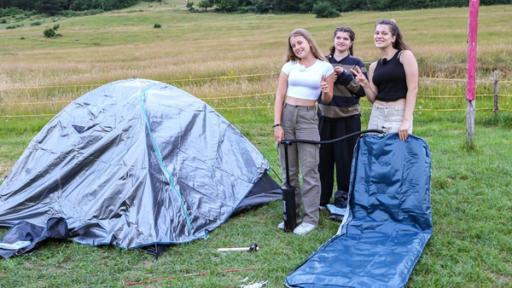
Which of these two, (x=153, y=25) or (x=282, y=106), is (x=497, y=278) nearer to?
(x=282, y=106)

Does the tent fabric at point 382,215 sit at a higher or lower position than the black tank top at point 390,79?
lower

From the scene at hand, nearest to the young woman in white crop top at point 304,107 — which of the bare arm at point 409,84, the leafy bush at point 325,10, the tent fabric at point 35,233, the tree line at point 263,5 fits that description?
the bare arm at point 409,84

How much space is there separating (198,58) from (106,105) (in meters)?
20.1

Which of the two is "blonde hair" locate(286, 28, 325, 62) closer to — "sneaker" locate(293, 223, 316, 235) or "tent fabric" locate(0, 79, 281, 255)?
"tent fabric" locate(0, 79, 281, 255)

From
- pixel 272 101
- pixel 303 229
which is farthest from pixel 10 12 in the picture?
pixel 303 229

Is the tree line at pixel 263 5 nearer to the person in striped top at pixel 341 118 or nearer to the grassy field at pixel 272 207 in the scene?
the grassy field at pixel 272 207

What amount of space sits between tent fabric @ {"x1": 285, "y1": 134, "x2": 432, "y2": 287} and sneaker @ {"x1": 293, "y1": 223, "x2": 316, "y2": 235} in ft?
0.99

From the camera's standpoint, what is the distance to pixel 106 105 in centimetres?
598

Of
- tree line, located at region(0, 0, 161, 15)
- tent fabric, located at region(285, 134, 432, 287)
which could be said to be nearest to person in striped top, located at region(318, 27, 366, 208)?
tent fabric, located at region(285, 134, 432, 287)

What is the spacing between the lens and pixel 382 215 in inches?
209

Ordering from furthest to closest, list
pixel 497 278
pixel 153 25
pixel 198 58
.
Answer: pixel 153 25
pixel 198 58
pixel 497 278

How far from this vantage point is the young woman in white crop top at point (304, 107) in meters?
5.13

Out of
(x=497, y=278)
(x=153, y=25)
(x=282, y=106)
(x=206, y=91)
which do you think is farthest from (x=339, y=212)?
(x=153, y=25)

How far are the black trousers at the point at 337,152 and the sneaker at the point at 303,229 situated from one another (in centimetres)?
70
